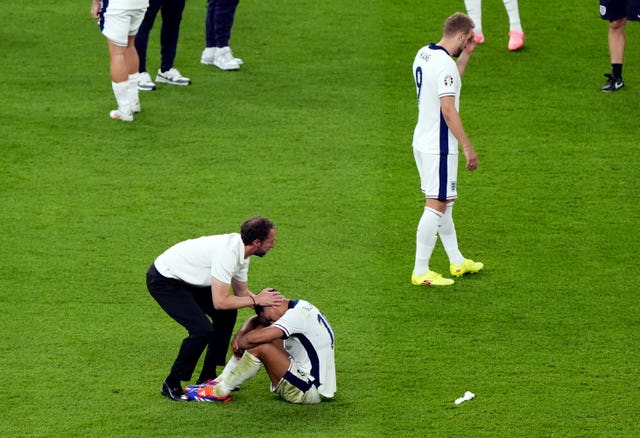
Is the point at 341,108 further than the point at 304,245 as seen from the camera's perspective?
Yes

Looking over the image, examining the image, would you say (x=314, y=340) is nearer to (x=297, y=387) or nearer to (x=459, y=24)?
(x=297, y=387)

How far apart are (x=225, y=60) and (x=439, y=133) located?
4553 mm

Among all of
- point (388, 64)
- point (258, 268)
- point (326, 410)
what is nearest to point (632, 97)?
point (388, 64)

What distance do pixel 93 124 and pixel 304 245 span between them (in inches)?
117

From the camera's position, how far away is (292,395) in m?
6.81

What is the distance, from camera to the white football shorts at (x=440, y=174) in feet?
26.4

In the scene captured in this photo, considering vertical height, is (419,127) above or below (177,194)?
above

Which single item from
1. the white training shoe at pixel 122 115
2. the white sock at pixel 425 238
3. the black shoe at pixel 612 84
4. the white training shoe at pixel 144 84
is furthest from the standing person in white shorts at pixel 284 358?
the black shoe at pixel 612 84

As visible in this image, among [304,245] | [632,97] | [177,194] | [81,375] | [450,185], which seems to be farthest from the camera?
[632,97]

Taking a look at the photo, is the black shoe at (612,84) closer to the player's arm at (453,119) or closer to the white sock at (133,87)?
the player's arm at (453,119)

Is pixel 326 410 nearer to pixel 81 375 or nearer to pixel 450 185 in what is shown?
pixel 81 375

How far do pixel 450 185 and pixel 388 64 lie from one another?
175 inches

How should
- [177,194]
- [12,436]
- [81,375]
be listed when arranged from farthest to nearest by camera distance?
[177,194], [81,375], [12,436]

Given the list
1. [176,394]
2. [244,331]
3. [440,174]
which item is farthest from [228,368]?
[440,174]
